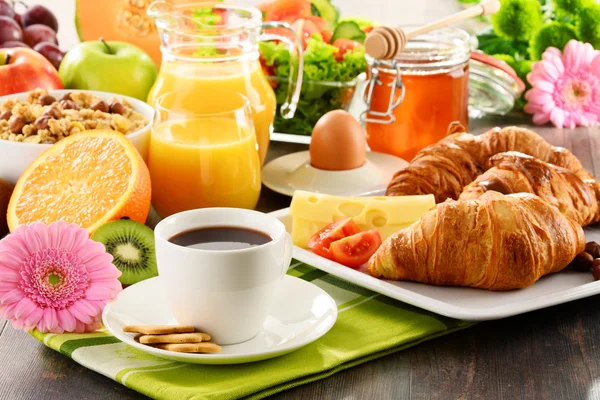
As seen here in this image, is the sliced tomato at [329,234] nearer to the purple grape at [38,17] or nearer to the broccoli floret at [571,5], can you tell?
the broccoli floret at [571,5]

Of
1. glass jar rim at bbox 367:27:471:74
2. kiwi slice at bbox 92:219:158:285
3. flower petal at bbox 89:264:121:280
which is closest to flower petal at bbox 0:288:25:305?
flower petal at bbox 89:264:121:280

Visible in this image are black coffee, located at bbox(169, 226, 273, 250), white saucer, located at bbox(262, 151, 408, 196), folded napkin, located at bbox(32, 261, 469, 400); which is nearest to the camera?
folded napkin, located at bbox(32, 261, 469, 400)

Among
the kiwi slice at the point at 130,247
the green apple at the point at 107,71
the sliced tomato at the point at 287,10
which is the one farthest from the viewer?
the sliced tomato at the point at 287,10

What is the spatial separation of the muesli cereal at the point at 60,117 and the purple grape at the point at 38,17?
89 centimetres

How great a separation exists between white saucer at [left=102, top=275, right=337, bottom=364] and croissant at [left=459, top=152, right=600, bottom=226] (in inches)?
15.5

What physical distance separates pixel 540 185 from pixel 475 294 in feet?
1.03

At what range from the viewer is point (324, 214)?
163cm

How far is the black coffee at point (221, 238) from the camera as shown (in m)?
1.29

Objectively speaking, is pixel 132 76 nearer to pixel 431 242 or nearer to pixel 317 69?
pixel 317 69

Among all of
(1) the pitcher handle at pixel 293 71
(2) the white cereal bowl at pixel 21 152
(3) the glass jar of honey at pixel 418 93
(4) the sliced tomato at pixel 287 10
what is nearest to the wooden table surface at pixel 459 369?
(2) the white cereal bowl at pixel 21 152

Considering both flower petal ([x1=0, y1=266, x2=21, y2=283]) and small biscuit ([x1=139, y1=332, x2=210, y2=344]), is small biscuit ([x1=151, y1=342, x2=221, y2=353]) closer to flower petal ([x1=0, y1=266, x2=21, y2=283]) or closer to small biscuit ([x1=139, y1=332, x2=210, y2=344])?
small biscuit ([x1=139, y1=332, x2=210, y2=344])

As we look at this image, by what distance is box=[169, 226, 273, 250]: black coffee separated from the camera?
1.29 metres

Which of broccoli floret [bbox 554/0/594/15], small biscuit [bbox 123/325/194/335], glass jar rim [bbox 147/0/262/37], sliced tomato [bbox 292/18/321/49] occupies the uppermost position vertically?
broccoli floret [bbox 554/0/594/15]

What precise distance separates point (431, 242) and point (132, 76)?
44.1 inches
